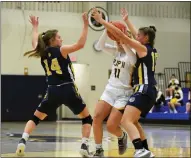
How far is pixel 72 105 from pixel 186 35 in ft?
49.8

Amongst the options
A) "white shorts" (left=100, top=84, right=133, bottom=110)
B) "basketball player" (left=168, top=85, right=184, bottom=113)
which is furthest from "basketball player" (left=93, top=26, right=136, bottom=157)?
"basketball player" (left=168, top=85, right=184, bottom=113)

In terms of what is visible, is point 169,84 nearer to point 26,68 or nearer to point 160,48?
→ point 160,48

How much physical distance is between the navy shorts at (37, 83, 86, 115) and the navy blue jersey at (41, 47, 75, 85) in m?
0.09

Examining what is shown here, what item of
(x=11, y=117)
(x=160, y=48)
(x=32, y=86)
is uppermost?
(x=160, y=48)

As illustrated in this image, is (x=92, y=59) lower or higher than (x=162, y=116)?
higher

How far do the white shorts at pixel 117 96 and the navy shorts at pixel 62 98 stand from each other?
0.40 metres

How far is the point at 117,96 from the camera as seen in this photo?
17.2ft

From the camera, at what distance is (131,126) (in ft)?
16.0

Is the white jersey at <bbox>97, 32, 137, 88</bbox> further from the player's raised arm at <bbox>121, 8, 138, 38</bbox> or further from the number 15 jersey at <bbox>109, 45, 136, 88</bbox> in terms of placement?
the player's raised arm at <bbox>121, 8, 138, 38</bbox>

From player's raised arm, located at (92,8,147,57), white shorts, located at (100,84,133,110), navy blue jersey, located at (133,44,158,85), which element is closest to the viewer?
player's raised arm, located at (92,8,147,57)

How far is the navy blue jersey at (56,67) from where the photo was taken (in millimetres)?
5461

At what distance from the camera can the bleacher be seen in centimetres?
1755

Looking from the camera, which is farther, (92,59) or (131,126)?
(92,59)

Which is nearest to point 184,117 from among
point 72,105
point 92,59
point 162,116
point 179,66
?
point 162,116
